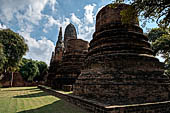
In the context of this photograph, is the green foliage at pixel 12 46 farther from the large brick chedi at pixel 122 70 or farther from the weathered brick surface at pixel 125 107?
the weathered brick surface at pixel 125 107

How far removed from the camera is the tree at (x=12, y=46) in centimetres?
1717

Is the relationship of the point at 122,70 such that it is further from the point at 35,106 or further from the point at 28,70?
the point at 28,70

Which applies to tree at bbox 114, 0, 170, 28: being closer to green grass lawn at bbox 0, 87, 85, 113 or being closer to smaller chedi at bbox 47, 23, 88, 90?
green grass lawn at bbox 0, 87, 85, 113

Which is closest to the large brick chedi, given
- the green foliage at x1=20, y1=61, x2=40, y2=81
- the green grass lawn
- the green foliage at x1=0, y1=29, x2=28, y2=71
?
the green grass lawn

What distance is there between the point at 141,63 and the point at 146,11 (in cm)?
260

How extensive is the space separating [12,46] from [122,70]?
1800cm

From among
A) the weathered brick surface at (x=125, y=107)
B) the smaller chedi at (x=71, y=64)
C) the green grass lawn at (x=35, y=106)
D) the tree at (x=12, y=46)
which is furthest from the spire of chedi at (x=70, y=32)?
the weathered brick surface at (x=125, y=107)

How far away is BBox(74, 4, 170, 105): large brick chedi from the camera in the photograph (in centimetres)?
504

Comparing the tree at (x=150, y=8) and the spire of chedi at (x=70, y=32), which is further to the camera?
the spire of chedi at (x=70, y=32)

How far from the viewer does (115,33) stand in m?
6.68

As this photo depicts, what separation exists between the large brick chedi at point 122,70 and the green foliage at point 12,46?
15.5m

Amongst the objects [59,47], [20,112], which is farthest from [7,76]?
[20,112]

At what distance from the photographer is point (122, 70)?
5.50m

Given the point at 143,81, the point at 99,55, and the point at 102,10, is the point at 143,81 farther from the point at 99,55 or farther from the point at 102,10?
the point at 102,10
